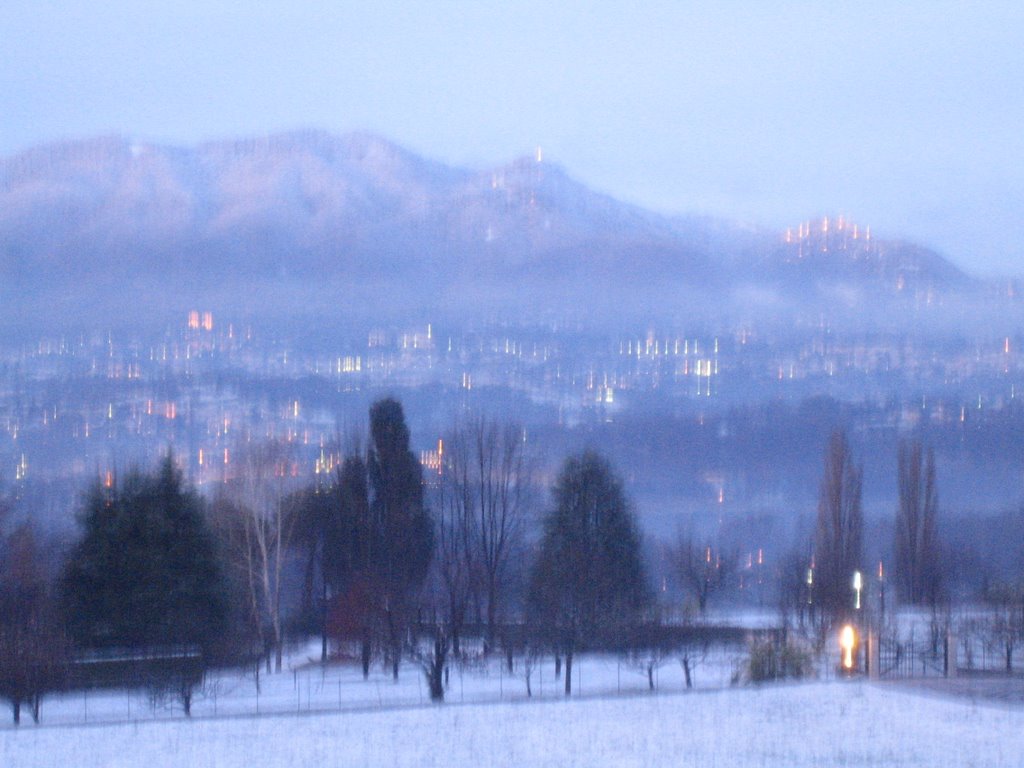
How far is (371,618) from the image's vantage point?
81.9 feet

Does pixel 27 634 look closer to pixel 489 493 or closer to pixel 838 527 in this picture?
pixel 489 493

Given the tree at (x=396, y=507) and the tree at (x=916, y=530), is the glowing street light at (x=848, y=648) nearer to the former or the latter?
the tree at (x=396, y=507)

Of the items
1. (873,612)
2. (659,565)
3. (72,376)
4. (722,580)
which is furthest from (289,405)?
(873,612)

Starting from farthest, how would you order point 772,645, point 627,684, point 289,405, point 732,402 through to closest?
point 732,402
point 289,405
point 627,684
point 772,645

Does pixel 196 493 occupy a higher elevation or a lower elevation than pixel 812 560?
higher

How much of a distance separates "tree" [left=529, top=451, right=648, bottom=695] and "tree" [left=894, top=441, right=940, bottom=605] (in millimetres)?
9375

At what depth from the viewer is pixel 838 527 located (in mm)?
30250

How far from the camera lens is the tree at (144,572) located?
74.9ft

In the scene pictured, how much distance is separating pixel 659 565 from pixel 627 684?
16.0 m

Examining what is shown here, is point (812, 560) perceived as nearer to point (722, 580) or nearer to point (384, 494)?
point (722, 580)

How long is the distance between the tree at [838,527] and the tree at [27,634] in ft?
58.2

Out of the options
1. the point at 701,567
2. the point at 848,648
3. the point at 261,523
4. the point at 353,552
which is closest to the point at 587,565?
the point at 848,648

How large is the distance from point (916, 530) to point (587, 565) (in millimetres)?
13416

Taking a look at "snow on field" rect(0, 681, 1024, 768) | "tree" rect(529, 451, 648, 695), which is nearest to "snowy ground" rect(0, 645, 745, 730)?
"tree" rect(529, 451, 648, 695)
